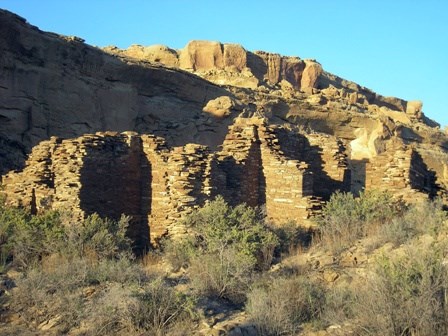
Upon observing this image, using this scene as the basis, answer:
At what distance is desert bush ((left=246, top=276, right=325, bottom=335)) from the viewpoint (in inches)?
267

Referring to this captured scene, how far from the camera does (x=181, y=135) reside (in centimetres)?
2750

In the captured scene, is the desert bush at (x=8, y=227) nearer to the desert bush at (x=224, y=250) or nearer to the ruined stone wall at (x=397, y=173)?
the desert bush at (x=224, y=250)

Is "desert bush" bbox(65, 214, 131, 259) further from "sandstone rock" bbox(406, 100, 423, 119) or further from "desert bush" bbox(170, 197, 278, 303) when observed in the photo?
"sandstone rock" bbox(406, 100, 423, 119)

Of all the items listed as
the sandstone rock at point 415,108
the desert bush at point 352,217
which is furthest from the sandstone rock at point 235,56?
the desert bush at point 352,217

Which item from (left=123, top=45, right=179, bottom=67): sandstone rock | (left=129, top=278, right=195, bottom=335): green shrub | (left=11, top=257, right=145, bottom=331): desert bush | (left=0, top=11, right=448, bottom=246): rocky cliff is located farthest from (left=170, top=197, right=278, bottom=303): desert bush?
(left=123, top=45, right=179, bottom=67): sandstone rock

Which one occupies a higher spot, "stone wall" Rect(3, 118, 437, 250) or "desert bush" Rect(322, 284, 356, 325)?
"stone wall" Rect(3, 118, 437, 250)

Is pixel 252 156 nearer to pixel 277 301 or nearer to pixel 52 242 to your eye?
pixel 52 242

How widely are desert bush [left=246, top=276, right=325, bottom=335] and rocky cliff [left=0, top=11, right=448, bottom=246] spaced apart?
4.30 metres

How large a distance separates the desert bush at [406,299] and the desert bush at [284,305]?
0.68 meters

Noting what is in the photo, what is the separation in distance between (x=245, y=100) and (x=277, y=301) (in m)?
25.9

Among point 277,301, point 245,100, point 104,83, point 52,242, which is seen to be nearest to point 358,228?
point 277,301

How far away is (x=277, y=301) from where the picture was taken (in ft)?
22.9

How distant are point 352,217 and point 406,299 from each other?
5108 mm

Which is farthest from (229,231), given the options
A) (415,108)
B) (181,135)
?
(415,108)
